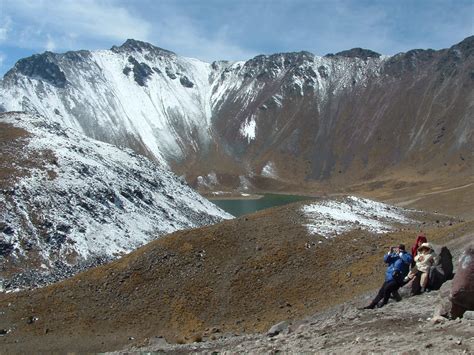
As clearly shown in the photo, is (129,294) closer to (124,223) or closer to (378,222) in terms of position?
(378,222)

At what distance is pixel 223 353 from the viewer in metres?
17.6

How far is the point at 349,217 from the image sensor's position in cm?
4041

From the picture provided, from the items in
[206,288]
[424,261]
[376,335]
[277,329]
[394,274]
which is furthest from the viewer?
[206,288]

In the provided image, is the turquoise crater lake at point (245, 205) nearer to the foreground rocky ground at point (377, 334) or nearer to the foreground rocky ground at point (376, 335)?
the foreground rocky ground at point (377, 334)

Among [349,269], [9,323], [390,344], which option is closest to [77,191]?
[9,323]

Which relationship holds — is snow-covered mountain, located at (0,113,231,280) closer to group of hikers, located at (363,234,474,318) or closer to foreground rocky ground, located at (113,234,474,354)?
foreground rocky ground, located at (113,234,474,354)

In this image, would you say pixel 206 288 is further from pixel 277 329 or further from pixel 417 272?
pixel 417 272

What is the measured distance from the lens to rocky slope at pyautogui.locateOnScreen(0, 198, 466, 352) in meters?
27.0

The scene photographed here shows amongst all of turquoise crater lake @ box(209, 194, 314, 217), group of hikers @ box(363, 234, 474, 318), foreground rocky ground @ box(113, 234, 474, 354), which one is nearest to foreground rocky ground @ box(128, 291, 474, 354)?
foreground rocky ground @ box(113, 234, 474, 354)

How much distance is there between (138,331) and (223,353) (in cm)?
1128

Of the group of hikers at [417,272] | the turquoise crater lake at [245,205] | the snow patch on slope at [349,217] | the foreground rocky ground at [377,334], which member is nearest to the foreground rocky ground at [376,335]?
the foreground rocky ground at [377,334]

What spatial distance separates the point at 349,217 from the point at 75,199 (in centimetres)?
3271

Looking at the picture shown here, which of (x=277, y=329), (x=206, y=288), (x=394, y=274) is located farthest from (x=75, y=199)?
(x=394, y=274)

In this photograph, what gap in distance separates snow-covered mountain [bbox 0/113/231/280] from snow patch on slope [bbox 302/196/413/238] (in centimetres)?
2386
